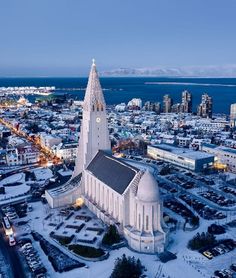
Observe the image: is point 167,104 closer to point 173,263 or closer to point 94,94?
point 94,94

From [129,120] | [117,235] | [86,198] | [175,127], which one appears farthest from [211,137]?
[117,235]

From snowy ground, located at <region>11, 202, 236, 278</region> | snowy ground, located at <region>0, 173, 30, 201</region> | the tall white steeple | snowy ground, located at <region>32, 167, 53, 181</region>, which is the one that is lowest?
snowy ground, located at <region>11, 202, 236, 278</region>

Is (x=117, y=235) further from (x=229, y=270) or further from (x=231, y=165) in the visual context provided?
(x=231, y=165)

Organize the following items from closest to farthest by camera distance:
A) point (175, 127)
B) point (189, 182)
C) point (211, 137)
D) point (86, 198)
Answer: point (86, 198) → point (189, 182) → point (211, 137) → point (175, 127)

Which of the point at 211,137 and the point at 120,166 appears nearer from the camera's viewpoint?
the point at 120,166

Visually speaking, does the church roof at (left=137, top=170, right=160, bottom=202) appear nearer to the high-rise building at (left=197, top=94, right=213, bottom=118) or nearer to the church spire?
the church spire

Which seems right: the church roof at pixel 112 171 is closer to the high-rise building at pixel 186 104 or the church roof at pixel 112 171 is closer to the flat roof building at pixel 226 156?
the flat roof building at pixel 226 156

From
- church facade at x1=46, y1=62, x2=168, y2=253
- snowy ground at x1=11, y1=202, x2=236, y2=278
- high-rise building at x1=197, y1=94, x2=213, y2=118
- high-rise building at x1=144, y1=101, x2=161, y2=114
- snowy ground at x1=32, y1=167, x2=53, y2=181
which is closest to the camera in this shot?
snowy ground at x1=11, y1=202, x2=236, y2=278

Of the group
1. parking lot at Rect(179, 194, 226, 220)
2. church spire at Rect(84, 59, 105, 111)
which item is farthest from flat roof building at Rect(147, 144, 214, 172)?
church spire at Rect(84, 59, 105, 111)

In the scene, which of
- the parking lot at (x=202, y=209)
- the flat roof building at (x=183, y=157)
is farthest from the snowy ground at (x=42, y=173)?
the parking lot at (x=202, y=209)
